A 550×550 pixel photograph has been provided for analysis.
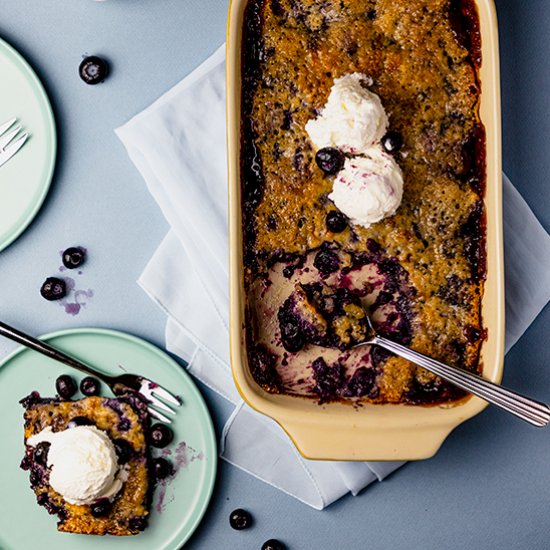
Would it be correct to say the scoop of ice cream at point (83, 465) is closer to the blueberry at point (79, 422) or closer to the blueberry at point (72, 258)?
the blueberry at point (79, 422)

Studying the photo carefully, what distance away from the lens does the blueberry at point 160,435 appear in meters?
2.00

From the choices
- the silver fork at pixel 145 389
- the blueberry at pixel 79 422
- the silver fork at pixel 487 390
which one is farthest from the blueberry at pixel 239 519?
the silver fork at pixel 487 390

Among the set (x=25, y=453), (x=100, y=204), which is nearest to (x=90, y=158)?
(x=100, y=204)

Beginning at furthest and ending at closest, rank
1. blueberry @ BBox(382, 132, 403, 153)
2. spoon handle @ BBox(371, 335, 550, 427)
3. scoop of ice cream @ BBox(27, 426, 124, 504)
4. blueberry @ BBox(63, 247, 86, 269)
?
blueberry @ BBox(63, 247, 86, 269), scoop of ice cream @ BBox(27, 426, 124, 504), blueberry @ BBox(382, 132, 403, 153), spoon handle @ BBox(371, 335, 550, 427)

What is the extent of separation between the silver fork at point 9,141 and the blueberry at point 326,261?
86cm

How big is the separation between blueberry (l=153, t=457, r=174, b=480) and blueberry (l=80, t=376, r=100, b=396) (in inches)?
9.8

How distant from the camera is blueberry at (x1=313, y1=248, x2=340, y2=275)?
5.97 ft

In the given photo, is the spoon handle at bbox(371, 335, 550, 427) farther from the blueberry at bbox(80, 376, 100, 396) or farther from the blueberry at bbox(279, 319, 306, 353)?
the blueberry at bbox(80, 376, 100, 396)

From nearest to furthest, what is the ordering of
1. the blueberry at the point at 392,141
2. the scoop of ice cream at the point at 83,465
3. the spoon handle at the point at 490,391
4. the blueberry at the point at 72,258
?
1. the spoon handle at the point at 490,391
2. the blueberry at the point at 392,141
3. the scoop of ice cream at the point at 83,465
4. the blueberry at the point at 72,258

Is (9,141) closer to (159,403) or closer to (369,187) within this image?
(159,403)

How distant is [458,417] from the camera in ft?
5.68

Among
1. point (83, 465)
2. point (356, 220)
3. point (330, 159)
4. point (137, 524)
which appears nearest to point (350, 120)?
point (330, 159)

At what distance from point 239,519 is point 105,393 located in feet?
1.66

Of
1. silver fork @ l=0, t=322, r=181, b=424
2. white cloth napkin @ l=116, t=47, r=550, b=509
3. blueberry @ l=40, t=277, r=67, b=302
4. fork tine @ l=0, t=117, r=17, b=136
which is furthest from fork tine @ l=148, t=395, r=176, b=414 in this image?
fork tine @ l=0, t=117, r=17, b=136
